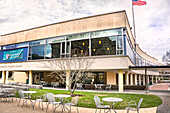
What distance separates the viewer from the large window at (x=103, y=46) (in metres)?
17.2

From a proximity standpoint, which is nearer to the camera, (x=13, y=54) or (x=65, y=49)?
(x=65, y=49)

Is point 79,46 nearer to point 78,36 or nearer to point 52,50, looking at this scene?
point 78,36

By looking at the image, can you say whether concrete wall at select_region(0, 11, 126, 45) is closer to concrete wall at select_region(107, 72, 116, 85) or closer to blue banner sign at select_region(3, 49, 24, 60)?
blue banner sign at select_region(3, 49, 24, 60)

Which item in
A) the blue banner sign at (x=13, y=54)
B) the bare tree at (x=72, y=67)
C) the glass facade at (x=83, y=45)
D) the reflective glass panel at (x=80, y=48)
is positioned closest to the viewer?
the bare tree at (x=72, y=67)

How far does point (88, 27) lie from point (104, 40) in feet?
8.87

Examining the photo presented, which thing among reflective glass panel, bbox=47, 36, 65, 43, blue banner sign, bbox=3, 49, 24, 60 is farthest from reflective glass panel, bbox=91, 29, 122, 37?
blue banner sign, bbox=3, 49, 24, 60

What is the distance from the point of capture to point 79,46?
19.2 m

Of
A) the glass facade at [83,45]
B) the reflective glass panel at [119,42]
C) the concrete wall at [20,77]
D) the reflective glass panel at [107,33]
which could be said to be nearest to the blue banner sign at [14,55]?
the glass facade at [83,45]

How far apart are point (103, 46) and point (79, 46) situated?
10.8 ft

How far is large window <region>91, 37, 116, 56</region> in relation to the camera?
56.3ft

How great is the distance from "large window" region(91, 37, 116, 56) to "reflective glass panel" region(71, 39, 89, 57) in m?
0.84

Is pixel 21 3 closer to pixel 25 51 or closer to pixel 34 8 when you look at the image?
pixel 34 8

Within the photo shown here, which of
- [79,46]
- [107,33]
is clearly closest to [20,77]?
[79,46]

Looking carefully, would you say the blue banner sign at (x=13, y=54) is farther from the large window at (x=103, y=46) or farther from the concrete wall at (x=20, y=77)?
the large window at (x=103, y=46)
